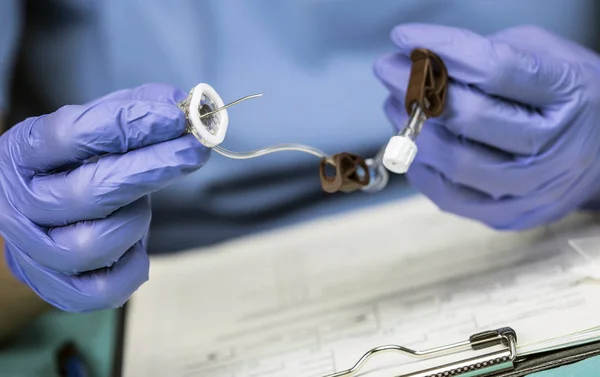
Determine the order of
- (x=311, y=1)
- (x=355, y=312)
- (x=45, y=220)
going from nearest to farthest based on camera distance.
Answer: (x=45, y=220) → (x=355, y=312) → (x=311, y=1)

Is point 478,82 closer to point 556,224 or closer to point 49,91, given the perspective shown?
point 556,224

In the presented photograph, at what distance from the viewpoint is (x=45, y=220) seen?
0.56m

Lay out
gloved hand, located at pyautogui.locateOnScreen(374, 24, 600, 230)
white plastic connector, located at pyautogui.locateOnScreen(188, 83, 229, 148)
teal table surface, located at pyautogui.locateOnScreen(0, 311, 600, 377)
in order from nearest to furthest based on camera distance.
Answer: white plastic connector, located at pyautogui.locateOnScreen(188, 83, 229, 148) → gloved hand, located at pyautogui.locateOnScreen(374, 24, 600, 230) → teal table surface, located at pyautogui.locateOnScreen(0, 311, 600, 377)

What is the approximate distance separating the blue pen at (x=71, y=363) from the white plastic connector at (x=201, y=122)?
1.06ft

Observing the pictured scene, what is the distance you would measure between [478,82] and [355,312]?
0.25 metres

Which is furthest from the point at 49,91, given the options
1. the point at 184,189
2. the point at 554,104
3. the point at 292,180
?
the point at 554,104

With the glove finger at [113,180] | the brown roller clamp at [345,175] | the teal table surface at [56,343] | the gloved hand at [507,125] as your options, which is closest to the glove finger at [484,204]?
the gloved hand at [507,125]

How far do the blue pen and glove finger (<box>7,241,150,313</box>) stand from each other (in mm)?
112

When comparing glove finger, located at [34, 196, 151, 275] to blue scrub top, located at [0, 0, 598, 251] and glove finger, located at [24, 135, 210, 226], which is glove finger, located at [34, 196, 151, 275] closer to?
glove finger, located at [24, 135, 210, 226]

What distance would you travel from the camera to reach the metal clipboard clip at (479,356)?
19.9 inches

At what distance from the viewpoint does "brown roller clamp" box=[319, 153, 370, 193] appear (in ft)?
1.95

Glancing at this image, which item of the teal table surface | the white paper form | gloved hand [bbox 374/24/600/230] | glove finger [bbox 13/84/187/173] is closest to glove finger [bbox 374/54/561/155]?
gloved hand [bbox 374/24/600/230]

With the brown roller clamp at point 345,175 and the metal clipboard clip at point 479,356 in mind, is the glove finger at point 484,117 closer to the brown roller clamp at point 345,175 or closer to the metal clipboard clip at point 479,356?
the brown roller clamp at point 345,175

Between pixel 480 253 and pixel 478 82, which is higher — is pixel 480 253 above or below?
below
